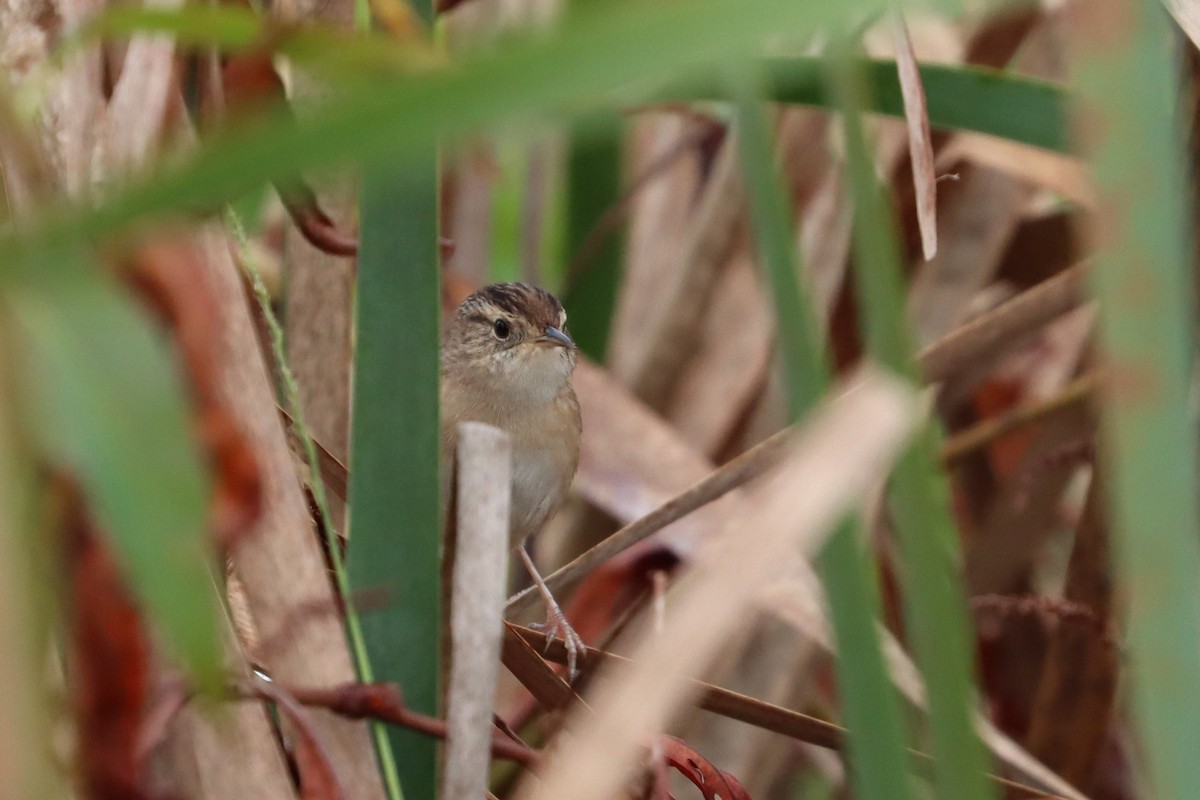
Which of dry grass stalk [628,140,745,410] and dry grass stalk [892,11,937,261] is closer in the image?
dry grass stalk [892,11,937,261]

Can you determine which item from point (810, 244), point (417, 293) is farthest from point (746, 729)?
point (417, 293)

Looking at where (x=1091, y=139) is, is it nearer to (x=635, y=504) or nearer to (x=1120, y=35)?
(x=1120, y=35)

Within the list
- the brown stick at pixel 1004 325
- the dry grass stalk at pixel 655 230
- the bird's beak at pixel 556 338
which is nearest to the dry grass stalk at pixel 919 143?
the brown stick at pixel 1004 325

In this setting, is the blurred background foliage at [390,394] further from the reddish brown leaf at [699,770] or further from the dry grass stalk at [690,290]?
the dry grass stalk at [690,290]

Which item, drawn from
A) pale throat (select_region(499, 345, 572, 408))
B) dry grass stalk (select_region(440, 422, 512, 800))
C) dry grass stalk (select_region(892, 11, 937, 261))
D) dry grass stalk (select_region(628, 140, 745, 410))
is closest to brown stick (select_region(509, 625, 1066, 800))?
dry grass stalk (select_region(440, 422, 512, 800))

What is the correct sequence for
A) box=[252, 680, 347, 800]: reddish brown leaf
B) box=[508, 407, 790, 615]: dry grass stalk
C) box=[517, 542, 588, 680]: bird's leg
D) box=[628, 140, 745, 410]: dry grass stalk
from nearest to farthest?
box=[252, 680, 347, 800]: reddish brown leaf < box=[508, 407, 790, 615]: dry grass stalk < box=[517, 542, 588, 680]: bird's leg < box=[628, 140, 745, 410]: dry grass stalk

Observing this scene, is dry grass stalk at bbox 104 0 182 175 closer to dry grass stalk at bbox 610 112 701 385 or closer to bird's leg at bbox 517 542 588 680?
bird's leg at bbox 517 542 588 680

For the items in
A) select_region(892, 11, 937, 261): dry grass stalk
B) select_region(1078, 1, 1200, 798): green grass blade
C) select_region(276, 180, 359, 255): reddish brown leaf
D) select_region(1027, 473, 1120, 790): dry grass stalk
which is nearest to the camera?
select_region(1078, 1, 1200, 798): green grass blade

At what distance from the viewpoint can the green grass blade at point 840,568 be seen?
115cm

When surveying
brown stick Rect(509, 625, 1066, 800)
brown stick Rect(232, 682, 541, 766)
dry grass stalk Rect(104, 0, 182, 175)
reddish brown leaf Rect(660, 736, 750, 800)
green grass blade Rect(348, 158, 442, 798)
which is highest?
dry grass stalk Rect(104, 0, 182, 175)

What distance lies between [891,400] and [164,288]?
1.74ft

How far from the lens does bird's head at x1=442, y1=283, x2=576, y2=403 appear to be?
3453 mm

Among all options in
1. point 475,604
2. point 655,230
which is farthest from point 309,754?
point 655,230

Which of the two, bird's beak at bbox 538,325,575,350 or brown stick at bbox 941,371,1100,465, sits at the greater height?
bird's beak at bbox 538,325,575,350
